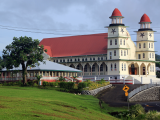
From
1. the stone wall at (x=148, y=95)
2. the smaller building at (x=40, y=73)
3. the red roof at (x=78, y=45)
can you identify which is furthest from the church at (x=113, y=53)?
the smaller building at (x=40, y=73)

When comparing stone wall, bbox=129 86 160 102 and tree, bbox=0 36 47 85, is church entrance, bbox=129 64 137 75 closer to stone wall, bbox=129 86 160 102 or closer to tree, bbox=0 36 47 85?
stone wall, bbox=129 86 160 102

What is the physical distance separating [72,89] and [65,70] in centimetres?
1358

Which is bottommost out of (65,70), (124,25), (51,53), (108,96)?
(108,96)

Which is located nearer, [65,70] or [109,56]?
[65,70]

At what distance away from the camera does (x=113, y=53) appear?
6650cm

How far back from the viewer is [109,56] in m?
67.2

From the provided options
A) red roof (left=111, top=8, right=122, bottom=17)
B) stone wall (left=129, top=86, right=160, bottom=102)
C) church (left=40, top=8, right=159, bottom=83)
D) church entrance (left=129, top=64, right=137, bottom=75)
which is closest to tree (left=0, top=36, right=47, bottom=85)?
stone wall (left=129, top=86, right=160, bottom=102)

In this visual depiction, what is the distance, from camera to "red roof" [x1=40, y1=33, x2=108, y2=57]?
72938 mm

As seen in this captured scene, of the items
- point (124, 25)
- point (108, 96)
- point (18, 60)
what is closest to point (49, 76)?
point (18, 60)

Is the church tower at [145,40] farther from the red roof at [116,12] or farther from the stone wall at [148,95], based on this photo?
the stone wall at [148,95]

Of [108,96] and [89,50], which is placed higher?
[89,50]

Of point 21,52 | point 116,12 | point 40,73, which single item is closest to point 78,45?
point 116,12

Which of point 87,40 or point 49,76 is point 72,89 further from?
point 87,40

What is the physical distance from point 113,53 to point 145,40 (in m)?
9.96
